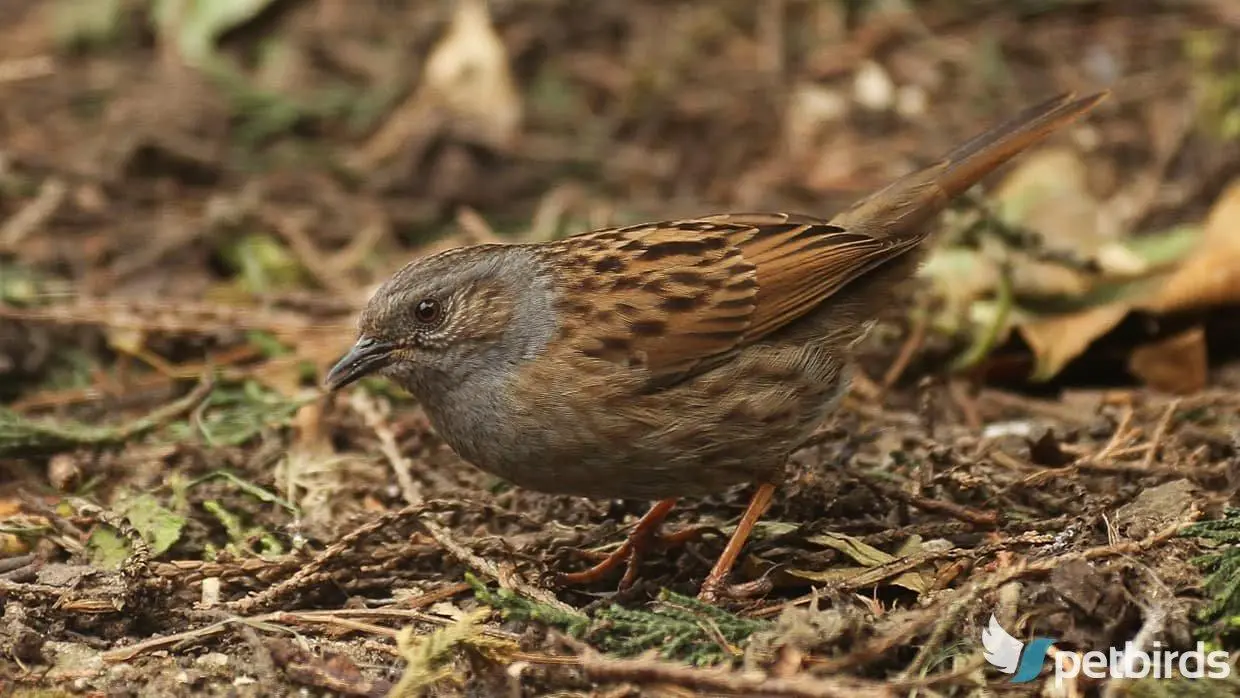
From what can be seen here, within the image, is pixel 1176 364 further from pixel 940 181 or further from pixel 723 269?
pixel 723 269

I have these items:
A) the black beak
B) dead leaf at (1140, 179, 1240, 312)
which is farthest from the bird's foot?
dead leaf at (1140, 179, 1240, 312)

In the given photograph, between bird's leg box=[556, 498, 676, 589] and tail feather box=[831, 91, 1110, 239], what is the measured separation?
118 cm

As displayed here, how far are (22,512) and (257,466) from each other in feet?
2.54

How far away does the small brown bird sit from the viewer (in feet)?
14.1

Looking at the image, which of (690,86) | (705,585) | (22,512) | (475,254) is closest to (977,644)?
(705,585)

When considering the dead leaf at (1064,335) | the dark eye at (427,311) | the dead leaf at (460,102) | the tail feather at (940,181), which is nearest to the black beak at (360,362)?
the dark eye at (427,311)

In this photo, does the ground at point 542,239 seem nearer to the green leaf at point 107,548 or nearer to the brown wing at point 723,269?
the green leaf at point 107,548

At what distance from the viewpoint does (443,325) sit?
4.66 metres

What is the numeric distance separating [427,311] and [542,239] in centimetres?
223

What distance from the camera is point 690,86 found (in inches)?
326

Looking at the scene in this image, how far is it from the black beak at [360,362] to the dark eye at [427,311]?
13cm

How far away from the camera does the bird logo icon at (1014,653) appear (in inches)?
143

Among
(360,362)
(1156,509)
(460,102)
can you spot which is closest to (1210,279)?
(1156,509)

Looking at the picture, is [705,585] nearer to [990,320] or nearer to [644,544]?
[644,544]
